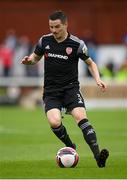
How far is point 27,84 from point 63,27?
20126 mm

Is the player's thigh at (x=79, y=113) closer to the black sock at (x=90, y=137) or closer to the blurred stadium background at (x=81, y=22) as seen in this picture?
the black sock at (x=90, y=137)

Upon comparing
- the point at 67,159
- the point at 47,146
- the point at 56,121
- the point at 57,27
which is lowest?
the point at 47,146

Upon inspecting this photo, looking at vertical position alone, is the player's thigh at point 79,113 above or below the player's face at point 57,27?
below

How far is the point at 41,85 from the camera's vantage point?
3350 cm

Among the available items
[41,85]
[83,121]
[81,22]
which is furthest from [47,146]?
[81,22]

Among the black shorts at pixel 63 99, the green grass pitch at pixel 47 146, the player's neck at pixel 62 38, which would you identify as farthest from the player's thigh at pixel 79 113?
the player's neck at pixel 62 38

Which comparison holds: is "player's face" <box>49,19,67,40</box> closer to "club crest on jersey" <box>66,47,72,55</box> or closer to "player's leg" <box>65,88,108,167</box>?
"club crest on jersey" <box>66,47,72,55</box>

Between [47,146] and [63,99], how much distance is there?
4219mm

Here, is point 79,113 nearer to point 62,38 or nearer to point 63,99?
point 63,99

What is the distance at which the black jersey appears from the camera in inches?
566

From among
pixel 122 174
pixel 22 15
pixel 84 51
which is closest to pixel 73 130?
pixel 84 51

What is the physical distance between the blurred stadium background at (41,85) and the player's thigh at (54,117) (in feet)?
2.33

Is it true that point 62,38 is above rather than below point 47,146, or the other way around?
above

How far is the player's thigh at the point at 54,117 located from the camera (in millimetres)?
14039
